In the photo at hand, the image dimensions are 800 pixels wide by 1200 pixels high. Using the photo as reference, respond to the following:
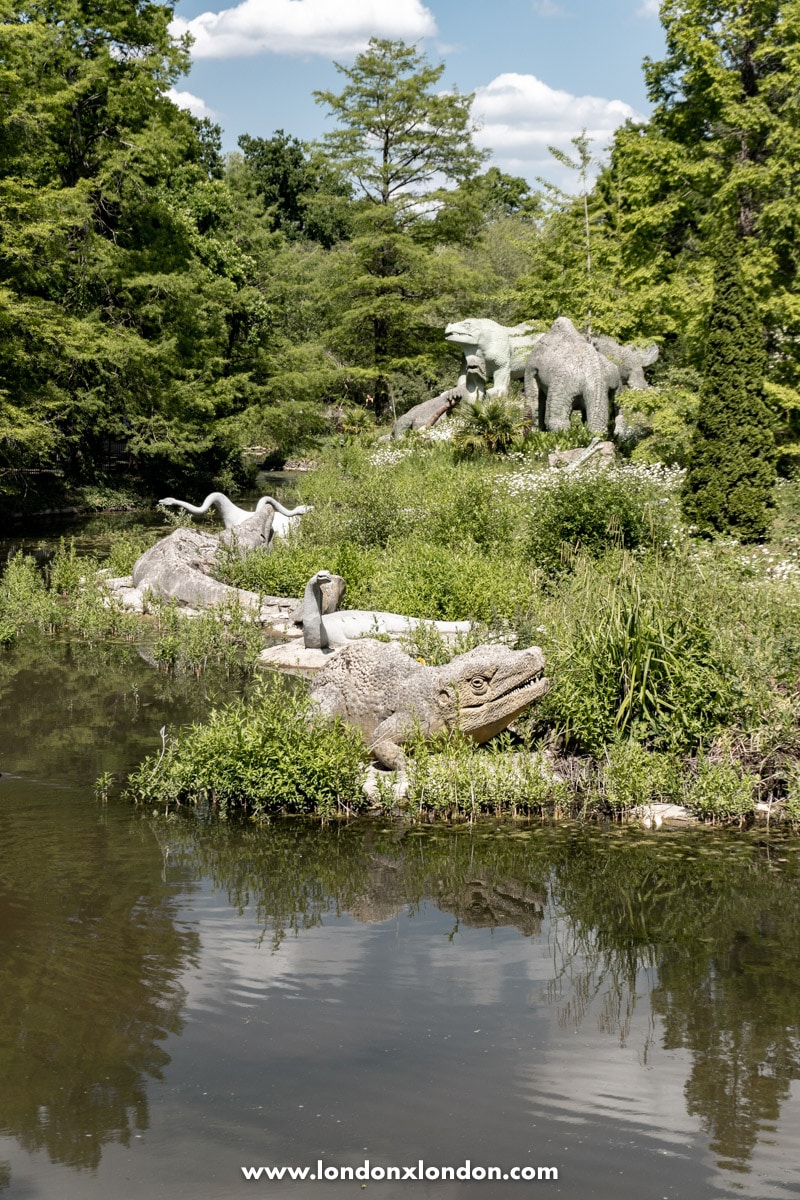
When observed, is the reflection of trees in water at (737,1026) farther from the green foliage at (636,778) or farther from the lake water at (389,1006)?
the green foliage at (636,778)

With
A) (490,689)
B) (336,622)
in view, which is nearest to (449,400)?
(336,622)

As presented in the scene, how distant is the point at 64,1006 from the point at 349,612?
7023mm

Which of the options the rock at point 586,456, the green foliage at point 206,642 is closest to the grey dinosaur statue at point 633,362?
the rock at point 586,456

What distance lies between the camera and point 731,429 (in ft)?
47.5

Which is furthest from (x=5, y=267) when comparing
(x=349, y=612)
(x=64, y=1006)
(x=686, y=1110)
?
(x=686, y=1110)

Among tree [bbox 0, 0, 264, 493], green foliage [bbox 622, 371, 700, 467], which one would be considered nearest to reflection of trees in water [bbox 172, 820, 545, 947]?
→ green foliage [bbox 622, 371, 700, 467]

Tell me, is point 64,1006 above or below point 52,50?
below

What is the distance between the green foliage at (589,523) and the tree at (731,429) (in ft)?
3.57

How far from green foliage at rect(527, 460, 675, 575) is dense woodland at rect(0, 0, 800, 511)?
3.63 m

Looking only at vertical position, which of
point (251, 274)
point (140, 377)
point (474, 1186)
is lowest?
point (474, 1186)

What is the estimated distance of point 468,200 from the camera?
34.2m

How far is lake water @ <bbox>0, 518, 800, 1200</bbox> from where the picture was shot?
401cm

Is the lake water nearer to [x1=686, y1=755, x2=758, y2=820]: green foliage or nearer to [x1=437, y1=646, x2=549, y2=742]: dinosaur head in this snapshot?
[x1=686, y1=755, x2=758, y2=820]: green foliage

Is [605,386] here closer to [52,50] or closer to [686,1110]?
[52,50]
